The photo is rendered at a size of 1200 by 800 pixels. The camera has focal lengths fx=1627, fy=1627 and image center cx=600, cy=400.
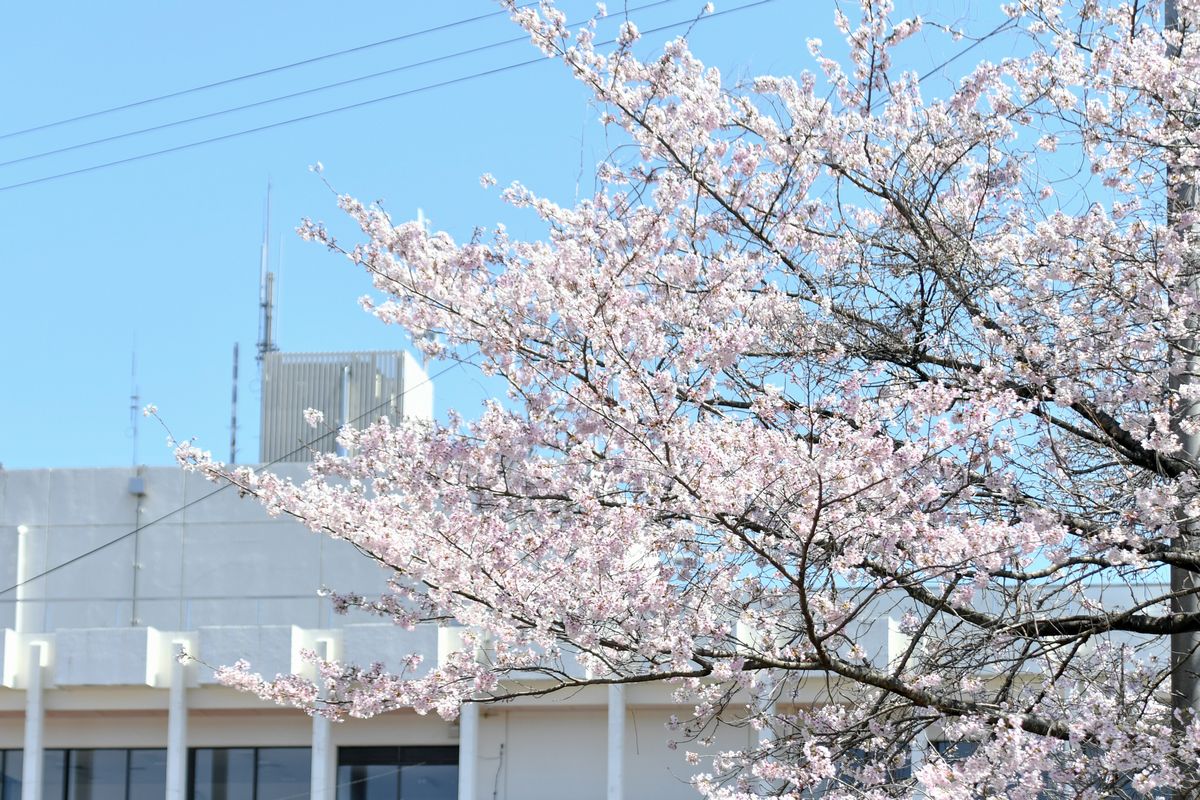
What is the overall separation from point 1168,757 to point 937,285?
9.63 ft

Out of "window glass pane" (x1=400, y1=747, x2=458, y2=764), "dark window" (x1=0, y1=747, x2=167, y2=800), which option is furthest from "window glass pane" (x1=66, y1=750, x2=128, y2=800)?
"window glass pane" (x1=400, y1=747, x2=458, y2=764)

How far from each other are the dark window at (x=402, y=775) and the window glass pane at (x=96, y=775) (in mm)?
3164

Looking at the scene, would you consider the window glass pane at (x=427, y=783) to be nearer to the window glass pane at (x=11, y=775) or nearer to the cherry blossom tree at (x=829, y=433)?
the window glass pane at (x=11, y=775)

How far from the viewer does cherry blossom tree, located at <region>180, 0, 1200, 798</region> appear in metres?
6.75

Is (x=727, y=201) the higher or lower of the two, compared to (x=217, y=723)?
higher

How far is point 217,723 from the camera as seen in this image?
70.8 feet

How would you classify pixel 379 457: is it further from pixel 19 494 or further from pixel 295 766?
pixel 19 494

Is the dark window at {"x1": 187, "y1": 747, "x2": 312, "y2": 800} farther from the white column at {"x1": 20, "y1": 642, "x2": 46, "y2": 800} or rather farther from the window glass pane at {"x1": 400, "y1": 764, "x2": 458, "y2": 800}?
the white column at {"x1": 20, "y1": 642, "x2": 46, "y2": 800}

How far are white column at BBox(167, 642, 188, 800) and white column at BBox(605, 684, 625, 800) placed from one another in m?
5.56

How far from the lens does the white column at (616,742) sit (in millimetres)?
19453

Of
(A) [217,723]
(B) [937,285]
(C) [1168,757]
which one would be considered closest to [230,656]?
(A) [217,723]

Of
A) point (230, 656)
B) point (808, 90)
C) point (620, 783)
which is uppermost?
point (808, 90)

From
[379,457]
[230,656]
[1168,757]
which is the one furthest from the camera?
[230,656]

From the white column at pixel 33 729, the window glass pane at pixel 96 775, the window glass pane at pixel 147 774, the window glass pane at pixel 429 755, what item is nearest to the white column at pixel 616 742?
the window glass pane at pixel 429 755
